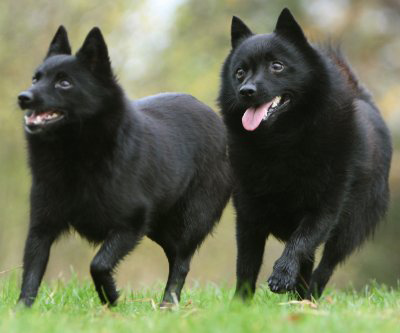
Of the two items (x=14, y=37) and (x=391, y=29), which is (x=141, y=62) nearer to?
(x=14, y=37)

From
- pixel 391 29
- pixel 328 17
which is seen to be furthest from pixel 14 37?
pixel 391 29

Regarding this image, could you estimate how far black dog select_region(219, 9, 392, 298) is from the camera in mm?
5809

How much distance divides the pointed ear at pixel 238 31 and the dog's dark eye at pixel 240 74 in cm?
39

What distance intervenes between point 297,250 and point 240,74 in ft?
4.47

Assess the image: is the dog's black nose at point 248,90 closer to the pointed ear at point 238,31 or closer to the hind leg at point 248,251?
the pointed ear at point 238,31

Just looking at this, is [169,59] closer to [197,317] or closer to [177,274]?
[177,274]

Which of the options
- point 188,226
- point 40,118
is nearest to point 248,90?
point 40,118

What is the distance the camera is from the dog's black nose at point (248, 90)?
18.4 ft

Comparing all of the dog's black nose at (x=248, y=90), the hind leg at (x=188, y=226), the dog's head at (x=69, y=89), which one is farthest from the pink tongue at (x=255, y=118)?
the hind leg at (x=188, y=226)

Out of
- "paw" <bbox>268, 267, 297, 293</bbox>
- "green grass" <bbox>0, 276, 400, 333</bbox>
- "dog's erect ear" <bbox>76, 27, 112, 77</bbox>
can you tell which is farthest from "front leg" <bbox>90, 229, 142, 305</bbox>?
"dog's erect ear" <bbox>76, 27, 112, 77</bbox>

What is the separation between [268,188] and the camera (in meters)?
5.94

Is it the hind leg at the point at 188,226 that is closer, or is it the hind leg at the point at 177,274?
the hind leg at the point at 177,274

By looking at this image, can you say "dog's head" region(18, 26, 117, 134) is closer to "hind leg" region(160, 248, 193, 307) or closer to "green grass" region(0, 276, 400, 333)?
"green grass" region(0, 276, 400, 333)

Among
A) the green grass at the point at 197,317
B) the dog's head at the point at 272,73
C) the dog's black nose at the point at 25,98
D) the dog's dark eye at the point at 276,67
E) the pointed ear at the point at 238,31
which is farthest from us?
the pointed ear at the point at 238,31
